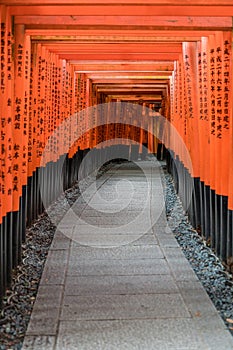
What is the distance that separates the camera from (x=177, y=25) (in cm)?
656

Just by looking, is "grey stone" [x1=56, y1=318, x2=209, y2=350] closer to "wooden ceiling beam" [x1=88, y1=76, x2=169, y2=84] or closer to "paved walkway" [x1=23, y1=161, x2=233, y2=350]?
"paved walkway" [x1=23, y1=161, x2=233, y2=350]

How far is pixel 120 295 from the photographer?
561 cm

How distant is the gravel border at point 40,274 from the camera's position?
4795 millimetres

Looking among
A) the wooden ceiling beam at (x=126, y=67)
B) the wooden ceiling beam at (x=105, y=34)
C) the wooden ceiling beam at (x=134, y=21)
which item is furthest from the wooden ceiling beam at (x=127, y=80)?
the wooden ceiling beam at (x=134, y=21)

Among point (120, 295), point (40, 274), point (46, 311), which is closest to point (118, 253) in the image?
point (40, 274)

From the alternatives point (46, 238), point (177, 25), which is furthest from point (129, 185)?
point (177, 25)

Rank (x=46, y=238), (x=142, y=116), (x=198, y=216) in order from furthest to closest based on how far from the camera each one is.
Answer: (x=142, y=116), (x=198, y=216), (x=46, y=238)

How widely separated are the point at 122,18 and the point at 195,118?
130 inches

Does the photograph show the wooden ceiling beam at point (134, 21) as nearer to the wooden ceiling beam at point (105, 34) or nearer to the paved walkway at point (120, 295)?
the wooden ceiling beam at point (105, 34)

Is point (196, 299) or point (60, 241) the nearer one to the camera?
point (196, 299)

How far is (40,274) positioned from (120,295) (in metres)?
1.25

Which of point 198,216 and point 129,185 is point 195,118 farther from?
point 129,185

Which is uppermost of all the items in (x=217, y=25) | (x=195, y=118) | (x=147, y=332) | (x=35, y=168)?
(x=217, y=25)

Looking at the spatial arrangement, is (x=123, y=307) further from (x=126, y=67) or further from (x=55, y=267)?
(x=126, y=67)
